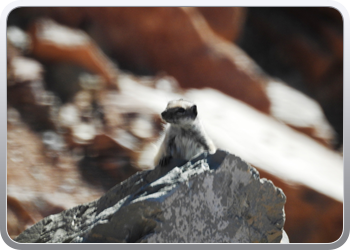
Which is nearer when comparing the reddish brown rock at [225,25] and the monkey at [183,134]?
the monkey at [183,134]

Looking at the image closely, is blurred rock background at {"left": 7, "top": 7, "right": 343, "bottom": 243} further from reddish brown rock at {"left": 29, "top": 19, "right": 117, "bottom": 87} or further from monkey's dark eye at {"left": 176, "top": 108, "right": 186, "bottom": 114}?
monkey's dark eye at {"left": 176, "top": 108, "right": 186, "bottom": 114}

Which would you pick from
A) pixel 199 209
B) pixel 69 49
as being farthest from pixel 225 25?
pixel 199 209

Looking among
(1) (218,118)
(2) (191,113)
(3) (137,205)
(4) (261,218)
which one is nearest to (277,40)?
(1) (218,118)

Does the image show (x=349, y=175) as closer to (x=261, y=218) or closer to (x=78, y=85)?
(x=261, y=218)

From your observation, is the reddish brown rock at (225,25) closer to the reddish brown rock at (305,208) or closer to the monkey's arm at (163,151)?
the reddish brown rock at (305,208)

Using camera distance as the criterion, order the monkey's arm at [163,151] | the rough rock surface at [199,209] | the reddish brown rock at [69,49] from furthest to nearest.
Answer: the reddish brown rock at [69,49], the monkey's arm at [163,151], the rough rock surface at [199,209]

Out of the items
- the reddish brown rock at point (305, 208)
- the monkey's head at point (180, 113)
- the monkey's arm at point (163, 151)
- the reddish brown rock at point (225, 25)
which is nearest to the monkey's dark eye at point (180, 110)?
the monkey's head at point (180, 113)

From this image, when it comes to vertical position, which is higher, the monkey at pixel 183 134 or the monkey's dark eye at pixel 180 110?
the monkey's dark eye at pixel 180 110

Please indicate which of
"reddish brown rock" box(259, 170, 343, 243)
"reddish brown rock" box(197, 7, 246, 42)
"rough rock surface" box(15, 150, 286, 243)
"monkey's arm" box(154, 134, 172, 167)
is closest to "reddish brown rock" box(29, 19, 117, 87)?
"reddish brown rock" box(197, 7, 246, 42)
